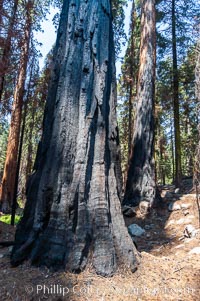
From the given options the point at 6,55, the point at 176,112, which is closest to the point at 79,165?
the point at 6,55

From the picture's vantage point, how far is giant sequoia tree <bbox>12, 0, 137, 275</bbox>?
2391 mm

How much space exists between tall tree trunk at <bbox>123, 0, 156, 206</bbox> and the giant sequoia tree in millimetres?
3281

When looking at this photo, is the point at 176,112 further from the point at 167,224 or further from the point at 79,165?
the point at 79,165

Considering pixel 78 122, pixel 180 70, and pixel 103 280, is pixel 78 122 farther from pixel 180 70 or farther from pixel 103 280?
pixel 180 70

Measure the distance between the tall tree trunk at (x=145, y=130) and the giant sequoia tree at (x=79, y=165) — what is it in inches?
129

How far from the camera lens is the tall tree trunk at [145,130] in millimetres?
6078

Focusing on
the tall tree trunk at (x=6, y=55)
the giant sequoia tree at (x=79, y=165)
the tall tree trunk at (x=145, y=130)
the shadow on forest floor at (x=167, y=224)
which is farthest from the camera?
the tall tree trunk at (x=145, y=130)

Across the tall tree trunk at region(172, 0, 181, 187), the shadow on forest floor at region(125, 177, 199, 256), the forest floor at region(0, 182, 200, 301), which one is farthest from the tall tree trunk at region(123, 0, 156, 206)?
the forest floor at region(0, 182, 200, 301)

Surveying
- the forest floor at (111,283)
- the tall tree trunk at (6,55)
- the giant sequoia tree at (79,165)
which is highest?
the tall tree trunk at (6,55)

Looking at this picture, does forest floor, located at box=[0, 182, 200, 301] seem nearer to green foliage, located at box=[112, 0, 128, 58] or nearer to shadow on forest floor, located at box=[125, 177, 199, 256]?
shadow on forest floor, located at box=[125, 177, 199, 256]

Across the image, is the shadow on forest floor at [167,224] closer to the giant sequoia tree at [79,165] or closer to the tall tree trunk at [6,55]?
the giant sequoia tree at [79,165]

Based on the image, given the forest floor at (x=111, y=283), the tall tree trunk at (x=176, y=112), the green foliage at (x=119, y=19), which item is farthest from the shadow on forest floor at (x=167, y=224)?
the green foliage at (x=119, y=19)

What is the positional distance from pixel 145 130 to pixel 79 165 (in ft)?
14.2

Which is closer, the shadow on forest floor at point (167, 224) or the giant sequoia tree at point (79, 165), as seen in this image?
the giant sequoia tree at point (79, 165)
